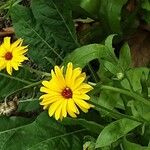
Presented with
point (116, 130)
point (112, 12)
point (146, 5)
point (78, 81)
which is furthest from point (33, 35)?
point (78, 81)

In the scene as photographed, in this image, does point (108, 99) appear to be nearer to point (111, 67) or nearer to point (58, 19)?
point (111, 67)

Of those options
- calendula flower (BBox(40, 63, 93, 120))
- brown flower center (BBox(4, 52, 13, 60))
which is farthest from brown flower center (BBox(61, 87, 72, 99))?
brown flower center (BBox(4, 52, 13, 60))

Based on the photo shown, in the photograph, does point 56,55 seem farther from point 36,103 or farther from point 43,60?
point 36,103

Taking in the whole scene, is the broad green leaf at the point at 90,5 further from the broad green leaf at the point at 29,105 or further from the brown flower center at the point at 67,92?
the brown flower center at the point at 67,92

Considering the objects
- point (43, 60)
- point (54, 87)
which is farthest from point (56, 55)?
point (54, 87)

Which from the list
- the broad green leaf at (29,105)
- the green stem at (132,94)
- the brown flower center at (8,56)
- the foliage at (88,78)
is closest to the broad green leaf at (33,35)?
the foliage at (88,78)

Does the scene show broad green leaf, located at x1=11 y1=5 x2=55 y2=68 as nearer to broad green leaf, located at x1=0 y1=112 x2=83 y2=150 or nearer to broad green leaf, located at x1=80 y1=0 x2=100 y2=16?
broad green leaf, located at x1=80 y1=0 x2=100 y2=16
